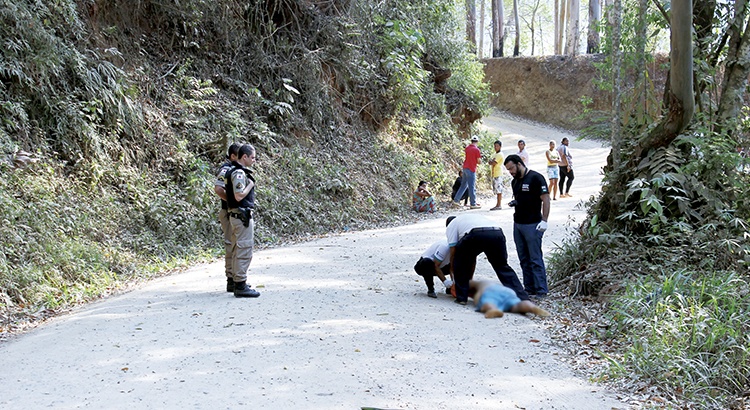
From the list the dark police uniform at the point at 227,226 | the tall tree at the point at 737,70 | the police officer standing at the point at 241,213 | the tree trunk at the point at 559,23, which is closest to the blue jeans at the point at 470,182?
the tall tree at the point at 737,70

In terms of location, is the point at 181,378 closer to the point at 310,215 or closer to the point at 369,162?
the point at 310,215

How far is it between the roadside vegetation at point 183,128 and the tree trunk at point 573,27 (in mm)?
20764

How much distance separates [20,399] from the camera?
5.01 metres

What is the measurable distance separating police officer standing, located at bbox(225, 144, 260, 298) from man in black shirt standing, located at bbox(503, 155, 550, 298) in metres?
3.50

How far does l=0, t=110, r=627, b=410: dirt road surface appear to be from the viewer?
5.12 meters

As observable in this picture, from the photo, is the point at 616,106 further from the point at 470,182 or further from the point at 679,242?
the point at 470,182

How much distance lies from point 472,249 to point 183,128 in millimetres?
8792

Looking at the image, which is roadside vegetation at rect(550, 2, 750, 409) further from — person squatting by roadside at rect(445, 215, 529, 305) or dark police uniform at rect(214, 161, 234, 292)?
dark police uniform at rect(214, 161, 234, 292)

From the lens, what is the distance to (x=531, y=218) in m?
8.95

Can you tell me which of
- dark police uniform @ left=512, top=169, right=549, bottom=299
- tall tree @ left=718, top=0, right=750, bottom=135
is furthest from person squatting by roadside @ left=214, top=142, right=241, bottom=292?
tall tree @ left=718, top=0, right=750, bottom=135

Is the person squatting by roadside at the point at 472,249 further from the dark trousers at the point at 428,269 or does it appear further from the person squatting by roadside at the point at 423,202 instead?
the person squatting by roadside at the point at 423,202

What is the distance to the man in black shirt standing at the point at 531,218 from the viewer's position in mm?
8883

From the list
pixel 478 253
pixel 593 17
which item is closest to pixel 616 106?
pixel 478 253

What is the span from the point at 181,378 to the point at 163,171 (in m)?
8.78
